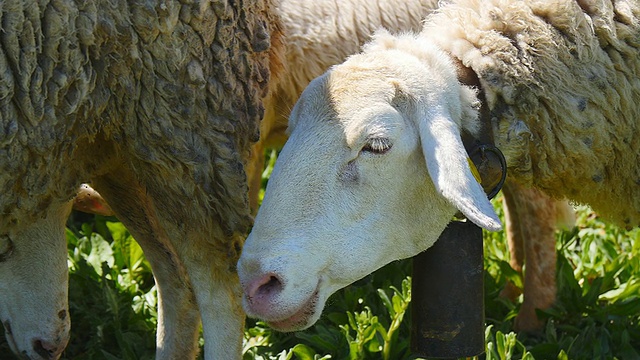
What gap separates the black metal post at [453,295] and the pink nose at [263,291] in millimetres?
740

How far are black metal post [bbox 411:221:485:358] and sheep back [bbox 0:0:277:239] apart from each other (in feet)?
2.36

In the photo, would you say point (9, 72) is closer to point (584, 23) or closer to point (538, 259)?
point (584, 23)

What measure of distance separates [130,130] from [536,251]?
2294mm

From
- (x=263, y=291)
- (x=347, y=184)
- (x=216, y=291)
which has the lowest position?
(x=216, y=291)

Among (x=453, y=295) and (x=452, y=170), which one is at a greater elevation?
(x=452, y=170)

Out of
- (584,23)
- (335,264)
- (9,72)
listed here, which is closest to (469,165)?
(335,264)

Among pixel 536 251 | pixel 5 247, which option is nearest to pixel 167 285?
pixel 5 247

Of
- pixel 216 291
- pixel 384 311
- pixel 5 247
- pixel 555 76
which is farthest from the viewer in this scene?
Answer: pixel 384 311

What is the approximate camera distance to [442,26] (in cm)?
309

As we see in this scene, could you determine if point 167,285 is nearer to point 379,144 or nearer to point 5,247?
point 5,247

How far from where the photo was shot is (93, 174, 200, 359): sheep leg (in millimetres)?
3777

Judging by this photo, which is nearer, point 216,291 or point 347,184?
point 347,184

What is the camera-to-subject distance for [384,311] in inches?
171

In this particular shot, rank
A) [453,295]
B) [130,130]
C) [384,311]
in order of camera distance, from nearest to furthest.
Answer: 1. [130,130]
2. [453,295]
3. [384,311]
